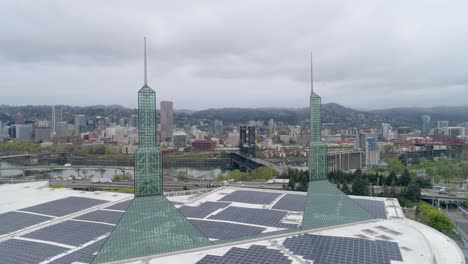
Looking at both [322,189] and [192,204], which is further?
[192,204]

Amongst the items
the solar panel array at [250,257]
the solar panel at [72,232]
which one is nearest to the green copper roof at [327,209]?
the solar panel array at [250,257]

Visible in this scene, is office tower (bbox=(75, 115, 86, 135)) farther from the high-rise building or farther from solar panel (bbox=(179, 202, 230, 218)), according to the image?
solar panel (bbox=(179, 202, 230, 218))

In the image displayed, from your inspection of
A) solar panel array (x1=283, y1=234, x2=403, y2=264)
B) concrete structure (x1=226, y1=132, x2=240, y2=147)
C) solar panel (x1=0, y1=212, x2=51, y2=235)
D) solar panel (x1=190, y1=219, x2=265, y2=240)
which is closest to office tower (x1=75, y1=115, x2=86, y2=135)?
concrete structure (x1=226, y1=132, x2=240, y2=147)

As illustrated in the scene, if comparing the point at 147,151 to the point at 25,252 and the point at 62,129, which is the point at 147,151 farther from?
the point at 62,129

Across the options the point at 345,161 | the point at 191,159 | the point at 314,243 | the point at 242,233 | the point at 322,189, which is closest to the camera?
the point at 314,243

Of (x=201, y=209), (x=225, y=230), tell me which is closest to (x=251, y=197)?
(x=201, y=209)

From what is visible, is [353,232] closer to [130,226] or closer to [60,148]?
[130,226]

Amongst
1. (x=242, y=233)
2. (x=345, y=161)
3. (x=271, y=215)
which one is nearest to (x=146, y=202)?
(x=242, y=233)
